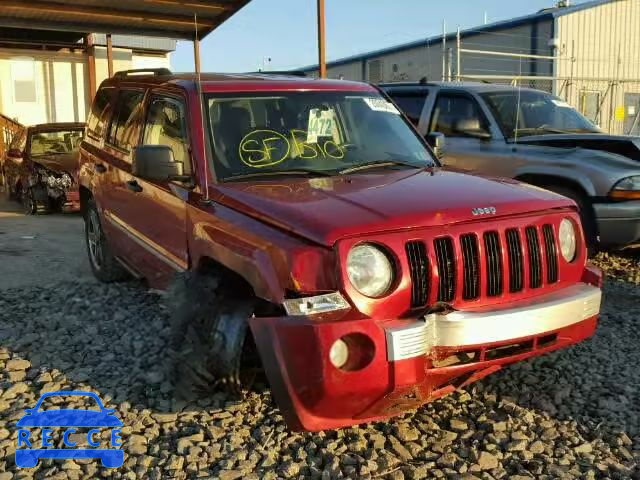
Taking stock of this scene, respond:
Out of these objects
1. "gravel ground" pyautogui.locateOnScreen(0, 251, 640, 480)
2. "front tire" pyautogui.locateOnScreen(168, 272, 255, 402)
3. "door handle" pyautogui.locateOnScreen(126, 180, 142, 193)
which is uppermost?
"door handle" pyautogui.locateOnScreen(126, 180, 142, 193)

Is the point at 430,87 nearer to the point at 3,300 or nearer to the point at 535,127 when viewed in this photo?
the point at 535,127

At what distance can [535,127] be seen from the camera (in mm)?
7023

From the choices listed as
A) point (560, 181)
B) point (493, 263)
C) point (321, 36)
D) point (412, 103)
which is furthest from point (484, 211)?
point (321, 36)

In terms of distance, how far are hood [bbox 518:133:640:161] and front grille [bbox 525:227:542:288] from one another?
3.57 metres

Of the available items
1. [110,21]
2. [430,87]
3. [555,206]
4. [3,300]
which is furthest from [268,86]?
[110,21]

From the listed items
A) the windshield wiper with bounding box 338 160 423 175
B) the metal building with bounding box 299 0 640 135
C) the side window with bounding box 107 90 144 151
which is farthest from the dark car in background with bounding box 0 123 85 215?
the metal building with bounding box 299 0 640 135

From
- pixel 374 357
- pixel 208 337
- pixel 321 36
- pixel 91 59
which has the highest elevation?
pixel 91 59

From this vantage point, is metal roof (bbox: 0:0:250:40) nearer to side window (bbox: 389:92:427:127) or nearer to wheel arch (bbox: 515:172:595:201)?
side window (bbox: 389:92:427:127)

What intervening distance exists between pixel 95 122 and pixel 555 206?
447 cm

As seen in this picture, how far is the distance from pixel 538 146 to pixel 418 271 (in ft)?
13.4

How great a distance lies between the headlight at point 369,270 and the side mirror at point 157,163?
4.75 ft

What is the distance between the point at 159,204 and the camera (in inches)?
173

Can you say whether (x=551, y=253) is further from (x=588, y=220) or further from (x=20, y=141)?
(x=20, y=141)

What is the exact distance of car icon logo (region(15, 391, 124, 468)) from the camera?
3.15 meters
